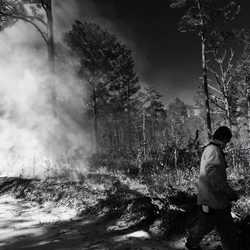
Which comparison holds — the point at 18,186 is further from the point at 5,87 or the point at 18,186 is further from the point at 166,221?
the point at 5,87

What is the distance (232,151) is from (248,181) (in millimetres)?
2705

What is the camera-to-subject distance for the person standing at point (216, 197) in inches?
130

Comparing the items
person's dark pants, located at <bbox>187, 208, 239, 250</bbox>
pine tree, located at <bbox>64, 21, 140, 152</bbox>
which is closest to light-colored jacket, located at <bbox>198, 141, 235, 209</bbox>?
person's dark pants, located at <bbox>187, 208, 239, 250</bbox>

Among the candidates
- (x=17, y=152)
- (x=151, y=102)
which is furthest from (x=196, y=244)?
(x=151, y=102)

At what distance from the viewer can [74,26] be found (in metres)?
20.9

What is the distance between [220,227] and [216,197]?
0.38 m

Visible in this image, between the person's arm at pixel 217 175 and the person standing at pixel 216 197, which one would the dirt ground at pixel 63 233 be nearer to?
the person standing at pixel 216 197

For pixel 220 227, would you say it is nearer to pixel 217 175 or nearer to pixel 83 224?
pixel 217 175

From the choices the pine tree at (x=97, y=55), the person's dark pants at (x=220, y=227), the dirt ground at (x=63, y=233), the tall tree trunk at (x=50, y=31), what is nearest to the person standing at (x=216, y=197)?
the person's dark pants at (x=220, y=227)

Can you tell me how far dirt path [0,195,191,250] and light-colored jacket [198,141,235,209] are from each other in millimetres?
1316

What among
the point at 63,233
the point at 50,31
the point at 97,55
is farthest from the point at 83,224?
the point at 97,55

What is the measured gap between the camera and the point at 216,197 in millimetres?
3328

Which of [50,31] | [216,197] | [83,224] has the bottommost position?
[83,224]

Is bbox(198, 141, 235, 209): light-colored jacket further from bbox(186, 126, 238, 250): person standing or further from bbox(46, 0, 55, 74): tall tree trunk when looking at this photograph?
bbox(46, 0, 55, 74): tall tree trunk
